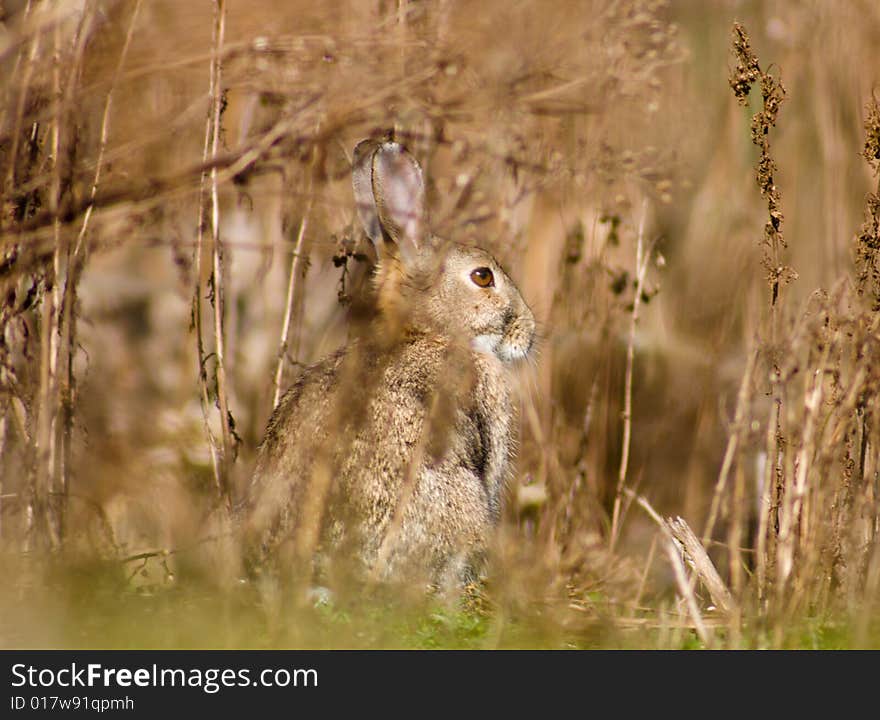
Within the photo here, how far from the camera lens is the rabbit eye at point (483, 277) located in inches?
234

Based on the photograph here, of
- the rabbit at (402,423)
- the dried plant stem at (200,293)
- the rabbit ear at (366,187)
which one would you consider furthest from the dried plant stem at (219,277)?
the rabbit ear at (366,187)

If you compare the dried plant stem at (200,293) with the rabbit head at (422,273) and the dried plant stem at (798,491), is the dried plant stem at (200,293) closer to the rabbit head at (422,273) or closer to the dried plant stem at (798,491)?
the rabbit head at (422,273)

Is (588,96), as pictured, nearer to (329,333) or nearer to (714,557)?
(329,333)

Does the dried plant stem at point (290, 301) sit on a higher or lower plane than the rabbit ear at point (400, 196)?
lower

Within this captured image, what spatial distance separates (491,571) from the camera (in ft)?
16.0

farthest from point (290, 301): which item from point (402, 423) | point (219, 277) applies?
point (402, 423)

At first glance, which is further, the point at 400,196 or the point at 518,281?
the point at 518,281

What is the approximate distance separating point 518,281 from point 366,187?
54.5 inches

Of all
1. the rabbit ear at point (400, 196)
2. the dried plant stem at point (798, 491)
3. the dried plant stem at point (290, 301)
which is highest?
the rabbit ear at point (400, 196)

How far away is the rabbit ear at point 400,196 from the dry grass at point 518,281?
5.4 inches

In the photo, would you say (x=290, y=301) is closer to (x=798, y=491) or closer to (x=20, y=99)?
(x=20, y=99)

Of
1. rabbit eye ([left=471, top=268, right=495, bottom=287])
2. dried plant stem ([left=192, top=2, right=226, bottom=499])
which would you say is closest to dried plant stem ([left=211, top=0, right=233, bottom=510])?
dried plant stem ([left=192, top=2, right=226, bottom=499])

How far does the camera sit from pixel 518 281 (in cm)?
673

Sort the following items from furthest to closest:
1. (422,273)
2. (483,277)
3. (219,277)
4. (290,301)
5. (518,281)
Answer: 1. (518,281)
2. (483,277)
3. (422,273)
4. (290,301)
5. (219,277)
